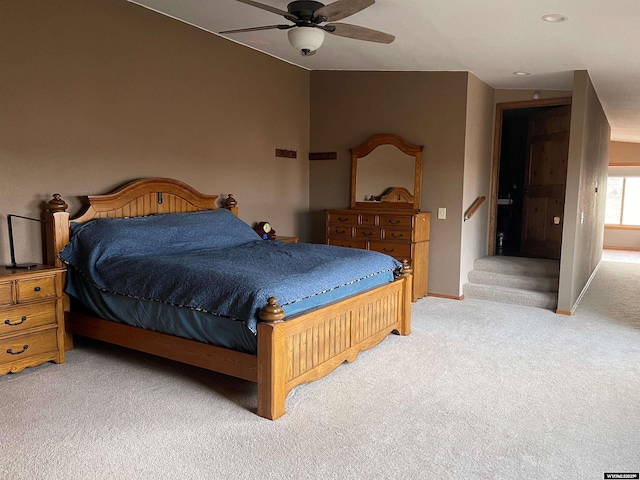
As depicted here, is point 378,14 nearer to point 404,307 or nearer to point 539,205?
point 404,307

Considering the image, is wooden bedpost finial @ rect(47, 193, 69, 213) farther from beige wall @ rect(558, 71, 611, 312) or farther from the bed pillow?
beige wall @ rect(558, 71, 611, 312)

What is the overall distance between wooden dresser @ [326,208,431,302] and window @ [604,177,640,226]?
7295 mm

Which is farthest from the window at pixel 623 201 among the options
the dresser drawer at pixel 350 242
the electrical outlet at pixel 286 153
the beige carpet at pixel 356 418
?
the beige carpet at pixel 356 418

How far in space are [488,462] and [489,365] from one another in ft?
4.28

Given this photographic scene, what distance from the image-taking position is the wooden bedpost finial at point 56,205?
353 cm

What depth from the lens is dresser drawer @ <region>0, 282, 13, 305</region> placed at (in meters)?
3.06

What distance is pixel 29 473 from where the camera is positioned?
7.09 feet

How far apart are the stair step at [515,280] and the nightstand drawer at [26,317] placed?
4316mm

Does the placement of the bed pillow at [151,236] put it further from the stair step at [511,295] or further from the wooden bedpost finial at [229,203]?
the stair step at [511,295]

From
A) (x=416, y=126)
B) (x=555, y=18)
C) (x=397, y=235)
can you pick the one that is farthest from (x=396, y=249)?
(x=555, y=18)

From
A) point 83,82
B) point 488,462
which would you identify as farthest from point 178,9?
point 488,462

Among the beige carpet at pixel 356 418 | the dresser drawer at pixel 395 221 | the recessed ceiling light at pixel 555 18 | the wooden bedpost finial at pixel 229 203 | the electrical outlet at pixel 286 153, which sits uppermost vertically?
the recessed ceiling light at pixel 555 18

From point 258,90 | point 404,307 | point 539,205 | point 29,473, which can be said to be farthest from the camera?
point 539,205

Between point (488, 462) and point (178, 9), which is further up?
point (178, 9)
